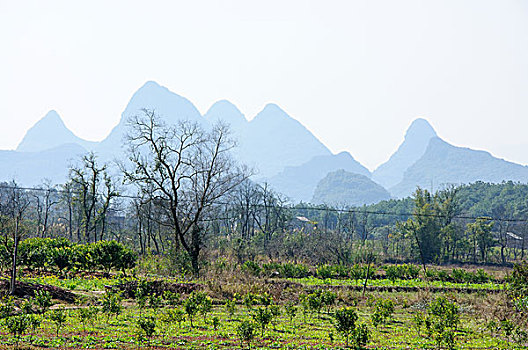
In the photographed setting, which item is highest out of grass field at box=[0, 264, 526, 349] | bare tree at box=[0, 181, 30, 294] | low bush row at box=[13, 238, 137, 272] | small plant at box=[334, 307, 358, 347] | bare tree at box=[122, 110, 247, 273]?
bare tree at box=[122, 110, 247, 273]

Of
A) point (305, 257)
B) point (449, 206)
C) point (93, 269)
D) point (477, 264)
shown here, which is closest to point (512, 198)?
point (449, 206)

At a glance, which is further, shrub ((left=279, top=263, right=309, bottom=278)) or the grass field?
shrub ((left=279, top=263, right=309, bottom=278))

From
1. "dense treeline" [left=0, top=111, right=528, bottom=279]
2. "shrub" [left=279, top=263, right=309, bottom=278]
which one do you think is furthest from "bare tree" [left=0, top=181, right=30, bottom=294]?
"shrub" [left=279, top=263, right=309, bottom=278]

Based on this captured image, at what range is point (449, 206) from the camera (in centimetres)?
6141

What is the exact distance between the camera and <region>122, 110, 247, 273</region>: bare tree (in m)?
30.8

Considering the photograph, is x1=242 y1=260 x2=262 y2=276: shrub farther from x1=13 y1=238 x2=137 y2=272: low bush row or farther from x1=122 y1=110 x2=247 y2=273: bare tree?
x1=13 y1=238 x2=137 y2=272: low bush row

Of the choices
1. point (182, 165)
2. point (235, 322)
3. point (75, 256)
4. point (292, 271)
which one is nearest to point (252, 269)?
point (292, 271)

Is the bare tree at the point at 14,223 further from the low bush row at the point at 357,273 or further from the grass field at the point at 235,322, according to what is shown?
the low bush row at the point at 357,273

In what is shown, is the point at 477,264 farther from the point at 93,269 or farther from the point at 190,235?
the point at 93,269

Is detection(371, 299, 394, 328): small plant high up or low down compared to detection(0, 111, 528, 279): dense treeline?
down

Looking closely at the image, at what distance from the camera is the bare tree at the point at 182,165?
30.8 m

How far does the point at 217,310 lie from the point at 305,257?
2358 centimetres

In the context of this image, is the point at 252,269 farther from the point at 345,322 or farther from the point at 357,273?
the point at 345,322

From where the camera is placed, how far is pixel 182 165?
112 ft
